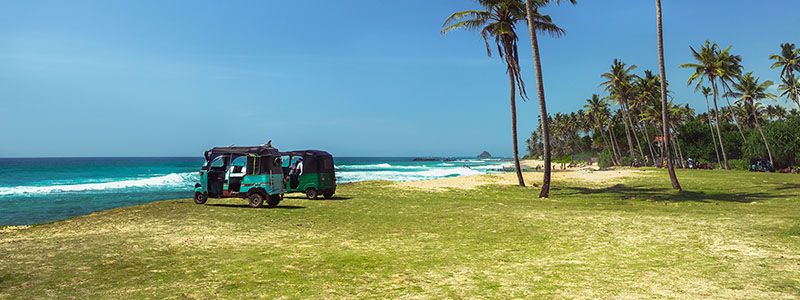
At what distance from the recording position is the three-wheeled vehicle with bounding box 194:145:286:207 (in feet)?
55.7

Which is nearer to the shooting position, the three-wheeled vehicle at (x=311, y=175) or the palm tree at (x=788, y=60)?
the three-wheeled vehicle at (x=311, y=175)

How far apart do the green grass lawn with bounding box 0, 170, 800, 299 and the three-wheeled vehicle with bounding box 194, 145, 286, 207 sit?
91 centimetres

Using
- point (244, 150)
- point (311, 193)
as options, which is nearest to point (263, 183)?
point (244, 150)

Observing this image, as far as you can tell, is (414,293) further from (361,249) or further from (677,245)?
(677,245)

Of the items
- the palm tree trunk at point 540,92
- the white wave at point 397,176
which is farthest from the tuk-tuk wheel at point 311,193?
the white wave at point 397,176

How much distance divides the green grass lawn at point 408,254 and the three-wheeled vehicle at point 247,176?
91 centimetres

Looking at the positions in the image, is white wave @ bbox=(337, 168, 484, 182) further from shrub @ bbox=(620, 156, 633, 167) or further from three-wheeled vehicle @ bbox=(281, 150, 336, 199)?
three-wheeled vehicle @ bbox=(281, 150, 336, 199)

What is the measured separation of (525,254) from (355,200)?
1264 centimetres

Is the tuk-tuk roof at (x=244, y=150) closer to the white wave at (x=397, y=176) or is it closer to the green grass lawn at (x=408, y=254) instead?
the green grass lawn at (x=408, y=254)

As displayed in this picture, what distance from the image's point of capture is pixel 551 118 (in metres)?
158

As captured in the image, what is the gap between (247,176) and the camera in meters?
17.4

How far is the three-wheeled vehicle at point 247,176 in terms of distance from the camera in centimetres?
1698

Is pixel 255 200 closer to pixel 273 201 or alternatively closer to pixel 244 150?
pixel 273 201

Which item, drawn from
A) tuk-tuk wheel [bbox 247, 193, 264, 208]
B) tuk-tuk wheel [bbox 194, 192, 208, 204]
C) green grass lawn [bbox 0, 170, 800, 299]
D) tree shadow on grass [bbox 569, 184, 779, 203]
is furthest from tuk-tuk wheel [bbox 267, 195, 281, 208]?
tree shadow on grass [bbox 569, 184, 779, 203]
